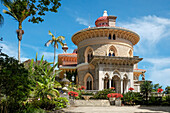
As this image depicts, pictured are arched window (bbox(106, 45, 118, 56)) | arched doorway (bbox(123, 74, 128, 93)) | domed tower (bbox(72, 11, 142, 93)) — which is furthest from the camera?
arched window (bbox(106, 45, 118, 56))

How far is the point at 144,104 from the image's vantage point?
1933cm

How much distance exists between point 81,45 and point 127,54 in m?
7.35

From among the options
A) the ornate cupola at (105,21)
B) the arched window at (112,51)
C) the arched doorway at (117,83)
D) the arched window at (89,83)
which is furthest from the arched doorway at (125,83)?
the ornate cupola at (105,21)

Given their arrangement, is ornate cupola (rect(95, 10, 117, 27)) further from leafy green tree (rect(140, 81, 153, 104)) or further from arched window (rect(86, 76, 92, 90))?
leafy green tree (rect(140, 81, 153, 104))

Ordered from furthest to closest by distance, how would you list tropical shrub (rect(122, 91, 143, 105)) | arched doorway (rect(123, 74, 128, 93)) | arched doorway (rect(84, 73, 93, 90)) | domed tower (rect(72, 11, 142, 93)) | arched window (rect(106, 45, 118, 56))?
arched window (rect(106, 45, 118, 56)), arched doorway (rect(84, 73, 93, 90)), arched doorway (rect(123, 74, 128, 93)), domed tower (rect(72, 11, 142, 93)), tropical shrub (rect(122, 91, 143, 105))

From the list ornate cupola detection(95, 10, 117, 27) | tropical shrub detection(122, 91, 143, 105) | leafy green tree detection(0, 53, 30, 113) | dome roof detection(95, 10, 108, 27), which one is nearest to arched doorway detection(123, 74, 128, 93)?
tropical shrub detection(122, 91, 143, 105)

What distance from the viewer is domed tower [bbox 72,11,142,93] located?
2634 centimetres

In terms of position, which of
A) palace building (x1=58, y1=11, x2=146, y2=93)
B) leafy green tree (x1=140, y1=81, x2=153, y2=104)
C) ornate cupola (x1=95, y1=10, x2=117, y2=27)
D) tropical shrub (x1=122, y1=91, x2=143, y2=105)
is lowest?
tropical shrub (x1=122, y1=91, x2=143, y2=105)

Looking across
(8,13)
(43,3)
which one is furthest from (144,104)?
(8,13)

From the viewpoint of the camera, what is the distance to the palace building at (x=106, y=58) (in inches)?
1038

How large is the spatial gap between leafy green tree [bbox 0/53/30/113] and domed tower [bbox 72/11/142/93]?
16.0 meters

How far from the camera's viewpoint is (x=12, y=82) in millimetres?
9227

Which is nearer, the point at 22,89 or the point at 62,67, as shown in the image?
the point at 22,89

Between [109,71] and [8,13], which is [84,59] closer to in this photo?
[109,71]
